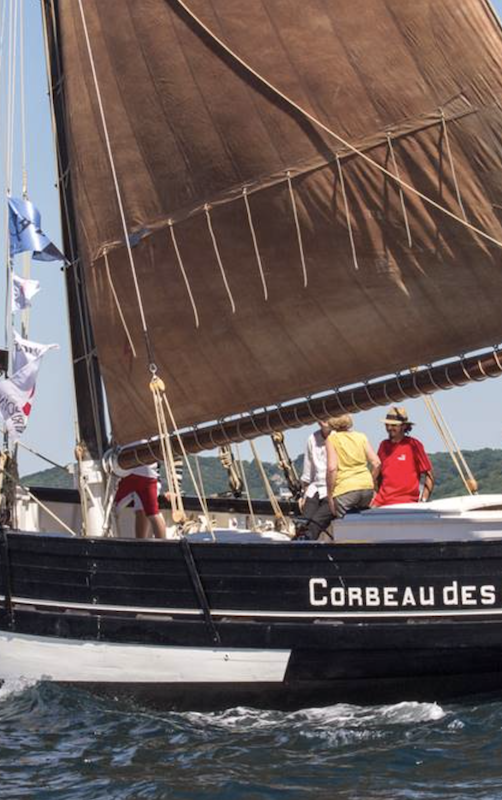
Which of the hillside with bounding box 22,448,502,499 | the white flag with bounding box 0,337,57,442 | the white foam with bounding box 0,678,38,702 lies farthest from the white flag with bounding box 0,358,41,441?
the hillside with bounding box 22,448,502,499

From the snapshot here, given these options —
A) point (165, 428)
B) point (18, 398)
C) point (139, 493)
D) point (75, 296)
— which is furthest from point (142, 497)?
point (75, 296)

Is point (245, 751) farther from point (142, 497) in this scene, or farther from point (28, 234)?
point (28, 234)

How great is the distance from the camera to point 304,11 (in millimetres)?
17453

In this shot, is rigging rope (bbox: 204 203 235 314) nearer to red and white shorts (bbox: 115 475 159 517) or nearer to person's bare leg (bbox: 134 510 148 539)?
red and white shorts (bbox: 115 475 159 517)

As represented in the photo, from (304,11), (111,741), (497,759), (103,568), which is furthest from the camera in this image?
(304,11)

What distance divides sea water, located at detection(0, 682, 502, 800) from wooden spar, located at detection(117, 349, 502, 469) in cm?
306

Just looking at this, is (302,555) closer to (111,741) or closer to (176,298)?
(111,741)

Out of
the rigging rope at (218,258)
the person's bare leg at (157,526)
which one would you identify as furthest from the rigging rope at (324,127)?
the person's bare leg at (157,526)

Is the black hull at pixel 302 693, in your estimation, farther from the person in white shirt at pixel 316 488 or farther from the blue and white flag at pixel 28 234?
the blue and white flag at pixel 28 234

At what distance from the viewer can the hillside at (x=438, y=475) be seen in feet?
180

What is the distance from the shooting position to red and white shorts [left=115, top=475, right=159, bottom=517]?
719 inches

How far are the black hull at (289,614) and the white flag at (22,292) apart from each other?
3.32 metres

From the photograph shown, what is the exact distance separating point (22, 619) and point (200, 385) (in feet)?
10.1

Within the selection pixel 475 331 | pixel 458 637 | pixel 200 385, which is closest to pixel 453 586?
pixel 458 637
